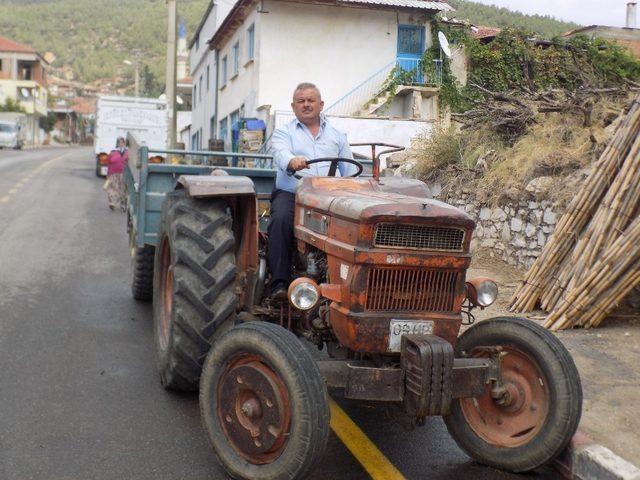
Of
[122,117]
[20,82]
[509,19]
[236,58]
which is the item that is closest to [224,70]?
[236,58]

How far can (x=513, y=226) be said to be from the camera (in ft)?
31.6

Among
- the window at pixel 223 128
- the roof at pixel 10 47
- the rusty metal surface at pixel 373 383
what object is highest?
the roof at pixel 10 47

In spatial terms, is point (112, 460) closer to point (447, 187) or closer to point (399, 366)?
point (399, 366)

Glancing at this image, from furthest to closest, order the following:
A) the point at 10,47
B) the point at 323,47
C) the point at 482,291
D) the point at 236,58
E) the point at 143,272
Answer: the point at 10,47 → the point at 236,58 → the point at 323,47 → the point at 143,272 → the point at 482,291

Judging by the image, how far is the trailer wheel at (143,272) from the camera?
7.61 meters

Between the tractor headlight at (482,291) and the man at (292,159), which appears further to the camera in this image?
the man at (292,159)

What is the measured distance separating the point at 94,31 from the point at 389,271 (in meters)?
158

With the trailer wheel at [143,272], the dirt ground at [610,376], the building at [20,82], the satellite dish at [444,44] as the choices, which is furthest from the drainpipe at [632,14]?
the building at [20,82]

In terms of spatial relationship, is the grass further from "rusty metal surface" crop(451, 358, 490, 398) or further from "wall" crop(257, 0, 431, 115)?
"wall" crop(257, 0, 431, 115)

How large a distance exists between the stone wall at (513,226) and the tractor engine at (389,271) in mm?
4914

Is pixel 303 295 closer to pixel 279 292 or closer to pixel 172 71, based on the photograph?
pixel 279 292

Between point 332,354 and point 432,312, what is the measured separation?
0.71m

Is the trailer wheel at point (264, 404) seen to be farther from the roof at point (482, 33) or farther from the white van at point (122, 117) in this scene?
the white van at point (122, 117)

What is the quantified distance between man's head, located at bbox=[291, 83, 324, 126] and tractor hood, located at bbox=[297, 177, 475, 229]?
90 cm
